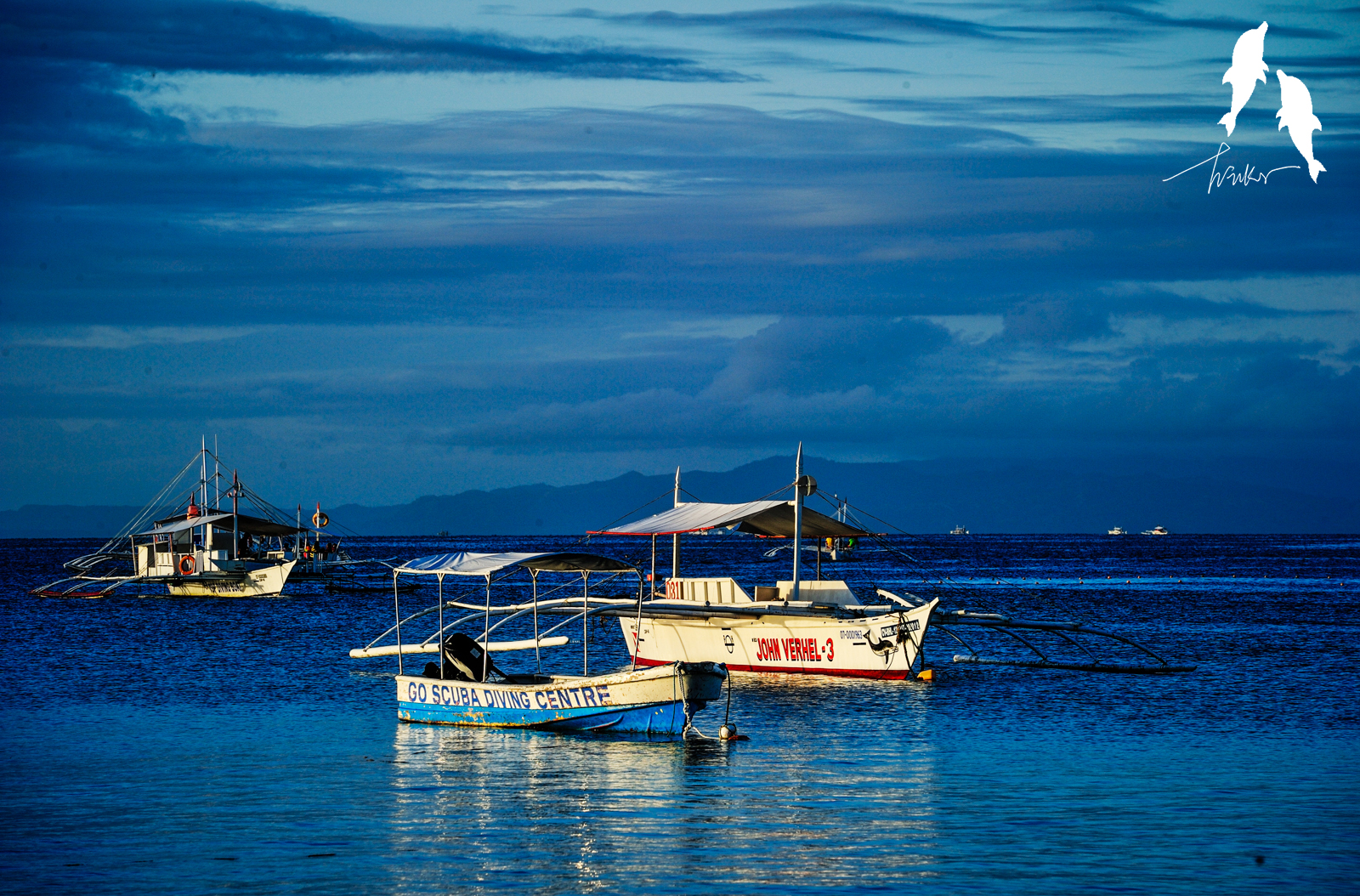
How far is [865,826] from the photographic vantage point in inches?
852

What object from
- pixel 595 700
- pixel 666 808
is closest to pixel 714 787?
pixel 666 808

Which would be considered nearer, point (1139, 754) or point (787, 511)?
point (1139, 754)

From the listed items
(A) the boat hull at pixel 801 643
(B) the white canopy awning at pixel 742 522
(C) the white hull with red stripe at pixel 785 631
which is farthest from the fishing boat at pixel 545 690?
(B) the white canopy awning at pixel 742 522

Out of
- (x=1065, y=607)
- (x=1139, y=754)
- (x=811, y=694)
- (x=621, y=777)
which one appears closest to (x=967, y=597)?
(x=1065, y=607)

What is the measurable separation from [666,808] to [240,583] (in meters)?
74.1

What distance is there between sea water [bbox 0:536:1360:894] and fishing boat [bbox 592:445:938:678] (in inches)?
42.7

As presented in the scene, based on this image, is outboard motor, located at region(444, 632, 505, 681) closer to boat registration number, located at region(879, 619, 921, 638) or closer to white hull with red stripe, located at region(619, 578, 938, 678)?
white hull with red stripe, located at region(619, 578, 938, 678)

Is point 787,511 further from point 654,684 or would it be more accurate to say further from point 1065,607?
point 1065,607

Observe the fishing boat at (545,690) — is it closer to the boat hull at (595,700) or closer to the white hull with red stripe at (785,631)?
the boat hull at (595,700)

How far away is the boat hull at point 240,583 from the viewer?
89.7m

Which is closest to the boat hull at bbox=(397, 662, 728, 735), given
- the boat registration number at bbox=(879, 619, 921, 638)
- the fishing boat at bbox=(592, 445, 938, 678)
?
the fishing boat at bbox=(592, 445, 938, 678)

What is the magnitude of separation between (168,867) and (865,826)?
34.6ft

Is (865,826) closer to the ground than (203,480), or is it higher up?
closer to the ground

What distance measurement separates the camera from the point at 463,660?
32.7 m
